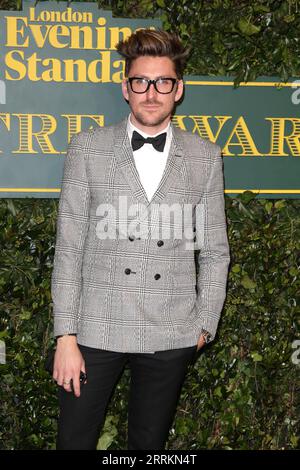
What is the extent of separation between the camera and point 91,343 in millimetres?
2367

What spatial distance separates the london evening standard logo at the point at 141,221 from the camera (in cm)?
236

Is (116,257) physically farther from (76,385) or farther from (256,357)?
Result: (256,357)

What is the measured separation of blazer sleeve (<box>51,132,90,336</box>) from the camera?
2.31 metres

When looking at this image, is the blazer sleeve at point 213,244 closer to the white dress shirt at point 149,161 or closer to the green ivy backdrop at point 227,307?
the white dress shirt at point 149,161

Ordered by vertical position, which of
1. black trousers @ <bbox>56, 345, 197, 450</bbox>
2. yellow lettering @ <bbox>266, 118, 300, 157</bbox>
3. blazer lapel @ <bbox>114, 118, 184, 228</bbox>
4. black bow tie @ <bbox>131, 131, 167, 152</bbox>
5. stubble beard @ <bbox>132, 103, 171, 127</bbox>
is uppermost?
yellow lettering @ <bbox>266, 118, 300, 157</bbox>

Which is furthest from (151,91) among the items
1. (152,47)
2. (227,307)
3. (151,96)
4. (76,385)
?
(227,307)

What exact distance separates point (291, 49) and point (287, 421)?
2058 mm

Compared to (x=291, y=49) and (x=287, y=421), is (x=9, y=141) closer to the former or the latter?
(x=291, y=49)

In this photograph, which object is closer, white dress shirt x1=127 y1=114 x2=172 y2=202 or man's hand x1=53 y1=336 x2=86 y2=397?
man's hand x1=53 y1=336 x2=86 y2=397

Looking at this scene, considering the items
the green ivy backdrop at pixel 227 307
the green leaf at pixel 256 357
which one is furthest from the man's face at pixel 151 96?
the green leaf at pixel 256 357

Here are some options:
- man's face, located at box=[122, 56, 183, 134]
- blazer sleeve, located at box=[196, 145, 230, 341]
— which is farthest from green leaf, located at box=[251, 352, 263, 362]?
man's face, located at box=[122, 56, 183, 134]

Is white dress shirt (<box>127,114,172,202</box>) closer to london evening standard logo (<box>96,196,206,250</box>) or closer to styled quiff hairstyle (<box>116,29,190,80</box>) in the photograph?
Answer: london evening standard logo (<box>96,196,206,250</box>)

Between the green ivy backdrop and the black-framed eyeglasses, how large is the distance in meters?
0.73

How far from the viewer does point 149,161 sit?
2477 millimetres
